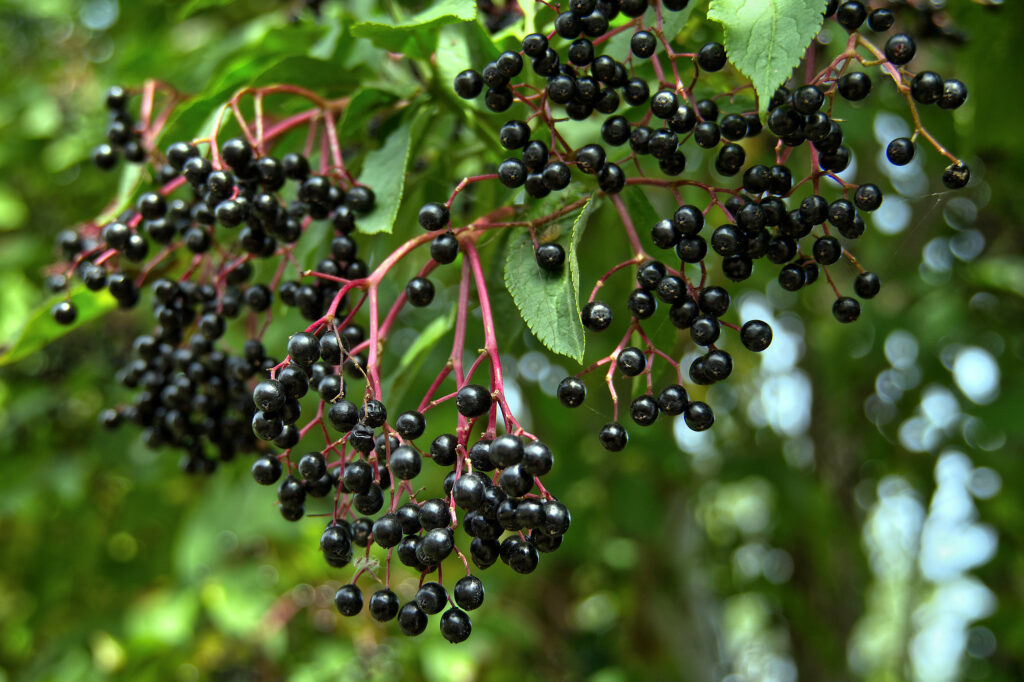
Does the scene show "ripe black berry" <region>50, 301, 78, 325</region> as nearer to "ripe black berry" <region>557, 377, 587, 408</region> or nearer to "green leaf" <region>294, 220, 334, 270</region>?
"green leaf" <region>294, 220, 334, 270</region>

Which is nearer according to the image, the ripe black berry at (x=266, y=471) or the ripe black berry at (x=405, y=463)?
the ripe black berry at (x=405, y=463)

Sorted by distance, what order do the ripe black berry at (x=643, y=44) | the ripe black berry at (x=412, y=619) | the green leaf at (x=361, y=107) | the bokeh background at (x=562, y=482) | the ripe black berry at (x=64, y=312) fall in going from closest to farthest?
the ripe black berry at (x=412, y=619) < the ripe black berry at (x=643, y=44) < the green leaf at (x=361, y=107) < the ripe black berry at (x=64, y=312) < the bokeh background at (x=562, y=482)

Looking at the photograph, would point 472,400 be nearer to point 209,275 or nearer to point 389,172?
point 389,172

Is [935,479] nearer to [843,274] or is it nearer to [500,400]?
[843,274]

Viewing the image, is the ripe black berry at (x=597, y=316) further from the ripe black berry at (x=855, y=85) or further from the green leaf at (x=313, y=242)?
the green leaf at (x=313, y=242)

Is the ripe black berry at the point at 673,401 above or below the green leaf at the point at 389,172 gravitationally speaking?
below

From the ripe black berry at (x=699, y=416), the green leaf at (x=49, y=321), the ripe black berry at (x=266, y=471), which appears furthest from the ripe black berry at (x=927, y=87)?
the green leaf at (x=49, y=321)

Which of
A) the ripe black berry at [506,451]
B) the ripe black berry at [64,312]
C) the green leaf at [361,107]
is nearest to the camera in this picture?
the ripe black berry at [506,451]

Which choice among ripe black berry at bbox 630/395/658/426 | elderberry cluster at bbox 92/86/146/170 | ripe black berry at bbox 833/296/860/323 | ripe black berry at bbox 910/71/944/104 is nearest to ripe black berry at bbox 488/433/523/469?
ripe black berry at bbox 630/395/658/426
